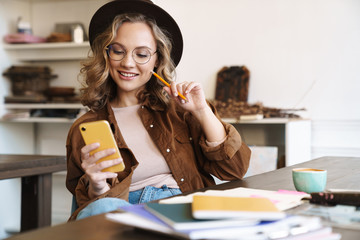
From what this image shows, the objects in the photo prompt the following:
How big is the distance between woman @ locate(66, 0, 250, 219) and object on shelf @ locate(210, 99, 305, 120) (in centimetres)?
167

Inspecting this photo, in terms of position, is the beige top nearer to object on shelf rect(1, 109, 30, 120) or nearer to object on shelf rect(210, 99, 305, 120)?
object on shelf rect(210, 99, 305, 120)

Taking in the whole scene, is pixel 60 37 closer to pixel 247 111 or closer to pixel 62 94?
pixel 62 94

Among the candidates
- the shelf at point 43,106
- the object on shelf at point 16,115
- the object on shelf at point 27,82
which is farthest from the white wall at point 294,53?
the object on shelf at point 16,115

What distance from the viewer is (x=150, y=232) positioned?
865 mm

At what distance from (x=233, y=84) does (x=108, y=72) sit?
220cm

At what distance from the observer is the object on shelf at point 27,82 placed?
429 cm

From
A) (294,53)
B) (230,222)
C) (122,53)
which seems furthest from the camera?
(294,53)

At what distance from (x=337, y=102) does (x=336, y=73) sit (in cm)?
23

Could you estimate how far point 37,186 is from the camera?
2.81m

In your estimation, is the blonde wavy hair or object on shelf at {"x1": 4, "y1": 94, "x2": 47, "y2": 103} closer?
the blonde wavy hair

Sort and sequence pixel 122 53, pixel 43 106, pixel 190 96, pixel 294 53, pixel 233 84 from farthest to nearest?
pixel 43 106
pixel 233 84
pixel 294 53
pixel 122 53
pixel 190 96

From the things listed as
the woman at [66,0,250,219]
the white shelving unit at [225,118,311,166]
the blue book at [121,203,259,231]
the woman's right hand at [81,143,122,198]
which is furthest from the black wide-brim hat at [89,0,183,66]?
the white shelving unit at [225,118,311,166]

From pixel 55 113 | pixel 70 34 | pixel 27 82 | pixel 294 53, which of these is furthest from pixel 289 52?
pixel 27 82

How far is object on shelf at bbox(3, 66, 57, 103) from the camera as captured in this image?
14.1ft
